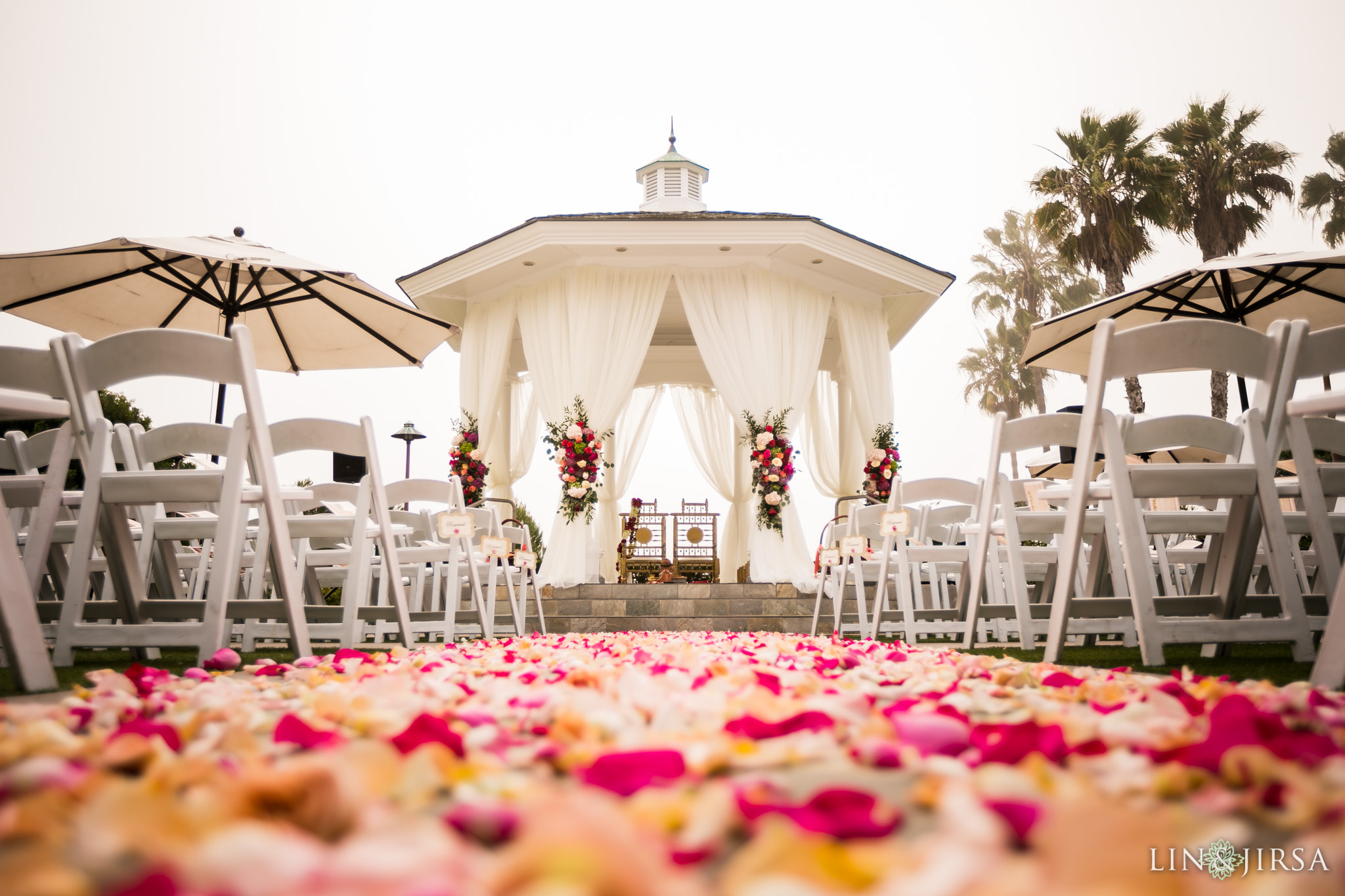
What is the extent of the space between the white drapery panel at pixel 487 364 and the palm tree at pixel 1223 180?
13.3 m

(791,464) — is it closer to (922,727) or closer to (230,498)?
(230,498)

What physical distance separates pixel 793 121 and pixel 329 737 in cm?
2722

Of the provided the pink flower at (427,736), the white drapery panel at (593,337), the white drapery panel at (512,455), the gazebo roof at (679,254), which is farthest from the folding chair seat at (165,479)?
the white drapery panel at (512,455)

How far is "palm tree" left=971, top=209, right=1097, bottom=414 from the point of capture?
930 inches

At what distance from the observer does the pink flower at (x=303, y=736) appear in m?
1.07

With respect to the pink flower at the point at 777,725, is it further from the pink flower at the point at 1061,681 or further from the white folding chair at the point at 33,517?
the white folding chair at the point at 33,517

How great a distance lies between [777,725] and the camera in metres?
1.14

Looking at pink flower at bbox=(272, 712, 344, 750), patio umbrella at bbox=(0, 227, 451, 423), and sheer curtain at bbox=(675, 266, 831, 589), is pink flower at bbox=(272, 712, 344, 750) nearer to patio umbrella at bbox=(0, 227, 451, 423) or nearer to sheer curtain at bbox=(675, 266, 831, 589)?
patio umbrella at bbox=(0, 227, 451, 423)

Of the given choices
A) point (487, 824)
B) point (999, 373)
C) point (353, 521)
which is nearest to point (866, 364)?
point (353, 521)

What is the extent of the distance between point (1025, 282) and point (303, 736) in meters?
26.6

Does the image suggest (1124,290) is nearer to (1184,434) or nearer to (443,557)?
(1184,434)

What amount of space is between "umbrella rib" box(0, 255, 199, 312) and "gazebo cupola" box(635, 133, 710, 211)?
8.92 m

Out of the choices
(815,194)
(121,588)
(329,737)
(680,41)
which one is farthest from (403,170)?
(329,737)

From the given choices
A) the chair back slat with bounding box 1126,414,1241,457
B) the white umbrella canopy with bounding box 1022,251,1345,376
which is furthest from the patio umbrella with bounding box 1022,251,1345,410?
the chair back slat with bounding box 1126,414,1241,457
